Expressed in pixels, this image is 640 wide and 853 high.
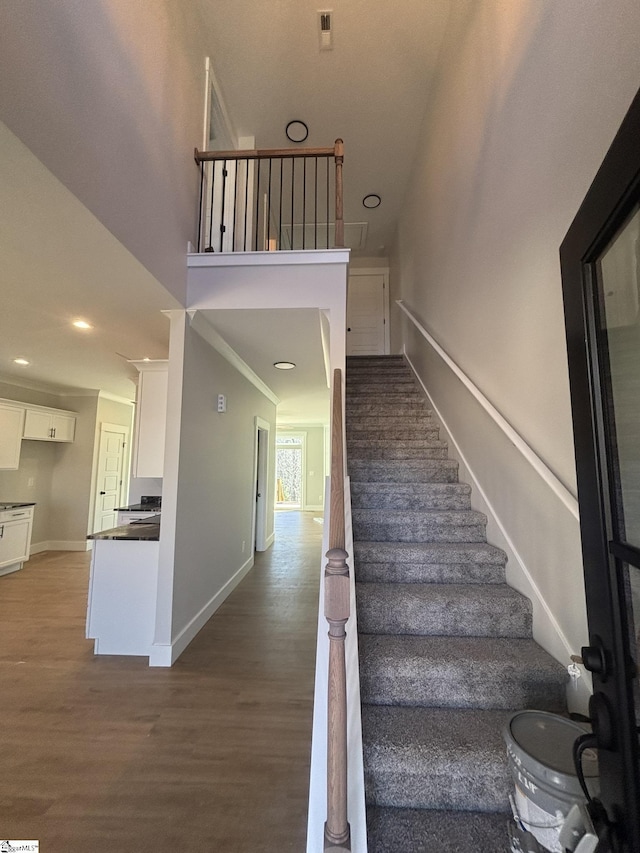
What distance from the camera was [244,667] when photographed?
2.52 metres

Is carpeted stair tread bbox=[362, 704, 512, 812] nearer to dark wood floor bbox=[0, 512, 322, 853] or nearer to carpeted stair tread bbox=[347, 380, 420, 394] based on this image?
dark wood floor bbox=[0, 512, 322, 853]

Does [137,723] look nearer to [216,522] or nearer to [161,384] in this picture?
[216,522]

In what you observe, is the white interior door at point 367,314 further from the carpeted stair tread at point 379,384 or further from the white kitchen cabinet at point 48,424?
the white kitchen cabinet at point 48,424

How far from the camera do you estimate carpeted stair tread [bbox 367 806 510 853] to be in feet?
3.70

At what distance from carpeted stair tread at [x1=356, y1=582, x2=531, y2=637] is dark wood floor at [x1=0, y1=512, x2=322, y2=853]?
75cm

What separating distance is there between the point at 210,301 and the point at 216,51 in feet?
8.71

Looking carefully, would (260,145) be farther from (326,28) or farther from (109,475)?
(109,475)

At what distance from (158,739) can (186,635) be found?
0.95 m

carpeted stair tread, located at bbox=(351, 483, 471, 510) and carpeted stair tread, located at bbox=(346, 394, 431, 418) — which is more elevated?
carpeted stair tread, located at bbox=(346, 394, 431, 418)

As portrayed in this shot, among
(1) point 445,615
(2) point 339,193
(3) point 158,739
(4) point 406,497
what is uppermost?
(2) point 339,193

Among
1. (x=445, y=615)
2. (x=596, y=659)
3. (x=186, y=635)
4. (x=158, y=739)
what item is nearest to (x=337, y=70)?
(x=445, y=615)

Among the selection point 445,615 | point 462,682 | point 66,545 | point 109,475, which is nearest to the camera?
point 462,682

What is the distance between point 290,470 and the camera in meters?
11.3

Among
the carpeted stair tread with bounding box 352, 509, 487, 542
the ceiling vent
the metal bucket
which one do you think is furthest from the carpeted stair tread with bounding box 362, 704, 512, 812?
the ceiling vent
